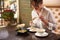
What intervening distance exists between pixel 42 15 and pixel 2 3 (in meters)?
1.25

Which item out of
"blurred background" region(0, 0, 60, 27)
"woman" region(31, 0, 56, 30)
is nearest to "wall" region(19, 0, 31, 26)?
"blurred background" region(0, 0, 60, 27)

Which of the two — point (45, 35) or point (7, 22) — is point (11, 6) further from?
point (45, 35)

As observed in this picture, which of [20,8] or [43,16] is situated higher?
[20,8]

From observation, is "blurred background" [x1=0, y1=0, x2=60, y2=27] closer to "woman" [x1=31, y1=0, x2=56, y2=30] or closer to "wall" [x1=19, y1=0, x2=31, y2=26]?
"wall" [x1=19, y1=0, x2=31, y2=26]

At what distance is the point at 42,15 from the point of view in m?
2.41

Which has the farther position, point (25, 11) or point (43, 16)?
point (25, 11)

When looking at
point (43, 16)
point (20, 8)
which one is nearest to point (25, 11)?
point (20, 8)

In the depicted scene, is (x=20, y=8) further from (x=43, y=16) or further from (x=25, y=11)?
(x=43, y=16)

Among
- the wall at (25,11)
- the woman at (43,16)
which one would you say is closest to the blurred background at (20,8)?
the wall at (25,11)

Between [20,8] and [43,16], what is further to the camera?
[20,8]

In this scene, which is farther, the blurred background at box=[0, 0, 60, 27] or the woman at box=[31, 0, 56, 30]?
the blurred background at box=[0, 0, 60, 27]

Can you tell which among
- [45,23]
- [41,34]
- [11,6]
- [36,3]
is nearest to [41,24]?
[45,23]

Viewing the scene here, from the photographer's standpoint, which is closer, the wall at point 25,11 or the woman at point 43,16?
the woman at point 43,16

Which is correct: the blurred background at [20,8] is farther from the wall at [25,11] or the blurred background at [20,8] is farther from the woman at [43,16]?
the woman at [43,16]
